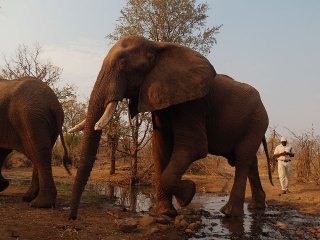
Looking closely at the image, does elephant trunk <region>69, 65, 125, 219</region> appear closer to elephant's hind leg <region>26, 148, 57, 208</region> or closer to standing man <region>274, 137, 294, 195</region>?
elephant's hind leg <region>26, 148, 57, 208</region>

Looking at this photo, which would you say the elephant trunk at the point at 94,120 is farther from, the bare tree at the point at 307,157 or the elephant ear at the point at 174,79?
the bare tree at the point at 307,157

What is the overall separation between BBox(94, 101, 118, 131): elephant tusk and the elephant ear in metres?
0.71

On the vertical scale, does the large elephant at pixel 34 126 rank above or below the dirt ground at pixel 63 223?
→ above

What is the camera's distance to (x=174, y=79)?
7.20m

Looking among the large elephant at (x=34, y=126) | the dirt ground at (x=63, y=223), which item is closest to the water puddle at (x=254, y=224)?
the dirt ground at (x=63, y=223)

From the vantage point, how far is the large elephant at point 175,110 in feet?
21.8

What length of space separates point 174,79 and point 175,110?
1.84 ft

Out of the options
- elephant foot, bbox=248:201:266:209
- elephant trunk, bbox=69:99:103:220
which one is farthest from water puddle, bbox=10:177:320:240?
elephant trunk, bbox=69:99:103:220

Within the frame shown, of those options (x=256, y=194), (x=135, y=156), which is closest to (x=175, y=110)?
(x=256, y=194)

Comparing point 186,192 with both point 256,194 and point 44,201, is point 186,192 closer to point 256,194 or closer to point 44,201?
point 44,201

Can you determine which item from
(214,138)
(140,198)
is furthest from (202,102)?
(140,198)

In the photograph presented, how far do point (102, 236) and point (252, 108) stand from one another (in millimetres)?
4404

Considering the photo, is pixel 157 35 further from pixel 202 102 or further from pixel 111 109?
pixel 111 109

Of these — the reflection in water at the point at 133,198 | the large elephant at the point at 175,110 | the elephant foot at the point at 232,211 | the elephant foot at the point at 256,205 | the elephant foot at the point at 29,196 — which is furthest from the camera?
the elephant foot at the point at 256,205
